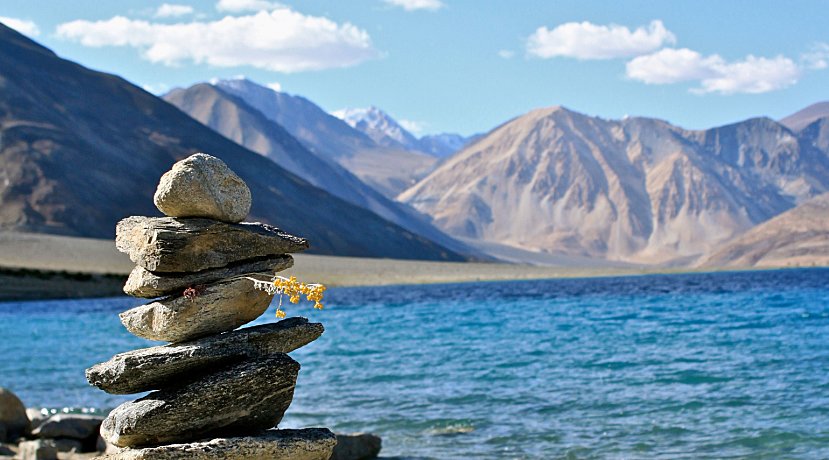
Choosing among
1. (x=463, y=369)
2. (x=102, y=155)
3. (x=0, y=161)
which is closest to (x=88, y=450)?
(x=463, y=369)

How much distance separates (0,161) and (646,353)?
14747 centimetres

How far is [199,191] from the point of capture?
31.3ft

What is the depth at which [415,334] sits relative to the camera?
149 feet

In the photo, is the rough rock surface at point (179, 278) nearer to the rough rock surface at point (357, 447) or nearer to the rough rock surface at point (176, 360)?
the rough rock surface at point (176, 360)

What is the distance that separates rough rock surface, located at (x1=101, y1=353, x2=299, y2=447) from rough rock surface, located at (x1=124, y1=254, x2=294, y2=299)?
0.88 metres

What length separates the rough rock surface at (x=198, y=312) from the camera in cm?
947

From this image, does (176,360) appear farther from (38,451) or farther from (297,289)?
(38,451)

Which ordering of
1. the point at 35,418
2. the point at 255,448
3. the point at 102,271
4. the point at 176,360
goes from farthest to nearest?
the point at 102,271 → the point at 35,418 → the point at 176,360 → the point at 255,448

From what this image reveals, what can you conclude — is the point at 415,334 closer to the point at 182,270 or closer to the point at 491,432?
the point at 491,432

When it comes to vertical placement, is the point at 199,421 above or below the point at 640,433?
above

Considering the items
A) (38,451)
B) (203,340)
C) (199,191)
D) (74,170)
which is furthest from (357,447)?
(74,170)

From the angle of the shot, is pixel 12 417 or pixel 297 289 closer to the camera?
pixel 297 289

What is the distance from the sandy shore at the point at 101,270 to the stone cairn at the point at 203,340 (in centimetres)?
9284

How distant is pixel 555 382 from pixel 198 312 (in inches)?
711
